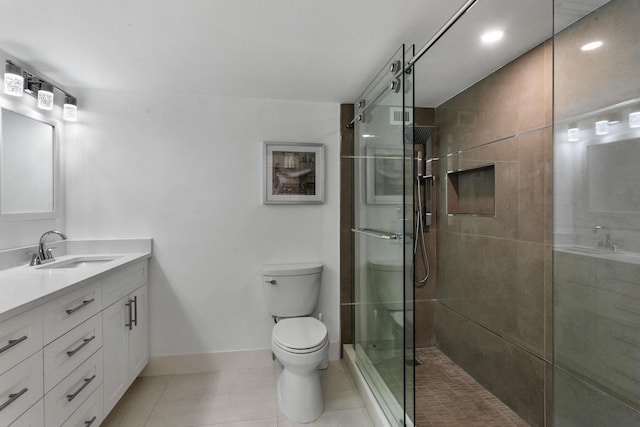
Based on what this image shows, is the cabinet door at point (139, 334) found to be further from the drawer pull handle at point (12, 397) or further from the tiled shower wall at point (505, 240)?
the tiled shower wall at point (505, 240)

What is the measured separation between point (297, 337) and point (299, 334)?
4 centimetres

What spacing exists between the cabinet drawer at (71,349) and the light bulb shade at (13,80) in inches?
51.3

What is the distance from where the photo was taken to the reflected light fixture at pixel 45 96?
1848 mm

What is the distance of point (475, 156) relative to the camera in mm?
2172

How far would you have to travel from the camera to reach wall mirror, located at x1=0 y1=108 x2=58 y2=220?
1767 mm

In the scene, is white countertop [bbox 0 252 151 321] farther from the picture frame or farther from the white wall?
the picture frame

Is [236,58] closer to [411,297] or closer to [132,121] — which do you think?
[132,121]

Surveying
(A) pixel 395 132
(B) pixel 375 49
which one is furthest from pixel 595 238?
(B) pixel 375 49

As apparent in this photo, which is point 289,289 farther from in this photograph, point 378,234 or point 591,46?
point 591,46

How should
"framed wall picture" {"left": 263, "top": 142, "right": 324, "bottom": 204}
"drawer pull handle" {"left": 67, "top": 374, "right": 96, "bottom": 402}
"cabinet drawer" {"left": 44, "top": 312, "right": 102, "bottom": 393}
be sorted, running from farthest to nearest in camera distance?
"framed wall picture" {"left": 263, "top": 142, "right": 324, "bottom": 204} < "drawer pull handle" {"left": 67, "top": 374, "right": 96, "bottom": 402} < "cabinet drawer" {"left": 44, "top": 312, "right": 102, "bottom": 393}

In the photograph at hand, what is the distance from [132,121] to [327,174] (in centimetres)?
152

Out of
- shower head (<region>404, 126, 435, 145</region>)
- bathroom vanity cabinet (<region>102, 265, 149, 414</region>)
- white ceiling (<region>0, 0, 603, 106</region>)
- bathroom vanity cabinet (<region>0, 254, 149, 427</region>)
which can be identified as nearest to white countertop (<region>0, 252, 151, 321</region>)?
bathroom vanity cabinet (<region>0, 254, 149, 427</region>)

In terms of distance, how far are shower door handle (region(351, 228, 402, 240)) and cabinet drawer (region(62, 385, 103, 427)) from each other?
170 cm

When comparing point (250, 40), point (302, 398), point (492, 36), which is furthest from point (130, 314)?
point (492, 36)
